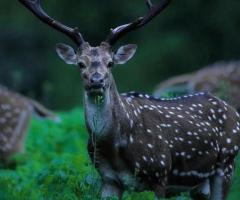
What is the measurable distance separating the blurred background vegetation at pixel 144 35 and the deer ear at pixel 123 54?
58.0ft

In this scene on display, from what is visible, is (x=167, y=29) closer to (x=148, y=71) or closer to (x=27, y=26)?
(x=148, y=71)

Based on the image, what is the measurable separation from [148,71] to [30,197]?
21.3 metres

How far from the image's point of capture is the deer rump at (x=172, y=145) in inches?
423

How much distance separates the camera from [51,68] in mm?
30250

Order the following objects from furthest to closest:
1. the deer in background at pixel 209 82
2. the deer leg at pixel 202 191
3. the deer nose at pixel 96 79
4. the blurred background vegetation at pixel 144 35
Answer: the blurred background vegetation at pixel 144 35, the deer in background at pixel 209 82, the deer leg at pixel 202 191, the deer nose at pixel 96 79

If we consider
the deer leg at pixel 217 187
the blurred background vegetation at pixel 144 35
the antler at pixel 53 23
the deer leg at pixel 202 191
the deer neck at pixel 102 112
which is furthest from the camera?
the blurred background vegetation at pixel 144 35

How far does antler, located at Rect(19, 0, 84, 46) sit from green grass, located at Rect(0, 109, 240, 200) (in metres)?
1.15

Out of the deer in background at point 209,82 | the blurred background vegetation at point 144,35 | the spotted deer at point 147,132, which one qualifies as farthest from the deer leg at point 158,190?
the blurred background vegetation at point 144,35

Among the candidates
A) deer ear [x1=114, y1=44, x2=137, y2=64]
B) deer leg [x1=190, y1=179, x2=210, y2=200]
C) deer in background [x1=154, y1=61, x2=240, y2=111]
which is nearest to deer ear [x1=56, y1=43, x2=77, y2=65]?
deer ear [x1=114, y1=44, x2=137, y2=64]

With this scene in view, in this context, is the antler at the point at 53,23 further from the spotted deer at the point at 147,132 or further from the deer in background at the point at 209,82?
the deer in background at the point at 209,82

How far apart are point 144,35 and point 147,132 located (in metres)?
22.6

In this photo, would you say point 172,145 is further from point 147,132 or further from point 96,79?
point 96,79

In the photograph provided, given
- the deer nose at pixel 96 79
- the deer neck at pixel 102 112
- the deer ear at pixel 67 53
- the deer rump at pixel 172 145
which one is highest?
the deer ear at pixel 67 53

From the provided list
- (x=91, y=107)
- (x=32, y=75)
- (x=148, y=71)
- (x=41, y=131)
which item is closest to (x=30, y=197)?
(x=91, y=107)
